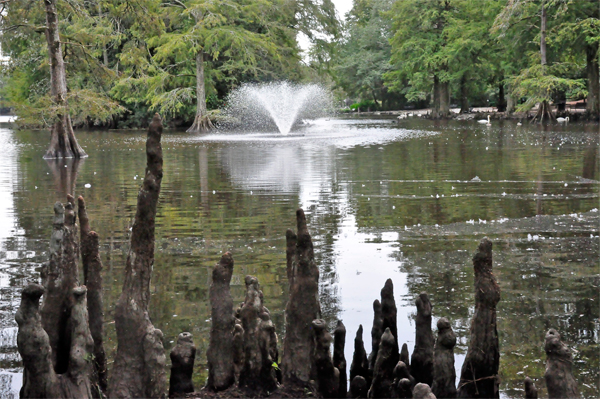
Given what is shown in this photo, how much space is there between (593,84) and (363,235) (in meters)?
44.0

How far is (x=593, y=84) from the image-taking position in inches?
1928

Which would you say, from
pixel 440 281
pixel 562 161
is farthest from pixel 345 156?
pixel 440 281

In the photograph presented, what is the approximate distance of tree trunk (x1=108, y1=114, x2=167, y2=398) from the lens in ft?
13.4

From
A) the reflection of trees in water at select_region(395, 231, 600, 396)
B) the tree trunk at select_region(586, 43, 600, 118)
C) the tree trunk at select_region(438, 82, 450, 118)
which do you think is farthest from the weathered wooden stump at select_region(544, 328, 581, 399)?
the tree trunk at select_region(438, 82, 450, 118)

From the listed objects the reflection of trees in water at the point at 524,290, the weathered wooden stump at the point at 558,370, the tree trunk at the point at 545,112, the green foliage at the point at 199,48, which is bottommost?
the reflection of trees in water at the point at 524,290

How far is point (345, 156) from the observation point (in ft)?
83.6

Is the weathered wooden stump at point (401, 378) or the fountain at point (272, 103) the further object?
the fountain at point (272, 103)

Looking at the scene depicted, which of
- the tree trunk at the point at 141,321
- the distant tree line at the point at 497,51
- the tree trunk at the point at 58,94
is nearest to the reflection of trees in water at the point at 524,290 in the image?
the tree trunk at the point at 141,321

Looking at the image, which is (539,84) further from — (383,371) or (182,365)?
(182,365)

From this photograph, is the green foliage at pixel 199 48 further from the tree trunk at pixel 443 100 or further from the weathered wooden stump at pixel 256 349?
the weathered wooden stump at pixel 256 349

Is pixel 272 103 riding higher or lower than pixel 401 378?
higher

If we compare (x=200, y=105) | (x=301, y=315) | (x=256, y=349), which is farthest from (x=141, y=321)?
(x=200, y=105)

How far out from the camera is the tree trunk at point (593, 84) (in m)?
48.9

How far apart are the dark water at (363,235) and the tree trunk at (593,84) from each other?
1139 inches
